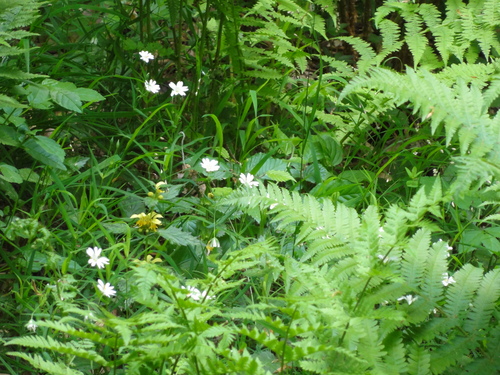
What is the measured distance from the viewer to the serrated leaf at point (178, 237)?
2154 millimetres

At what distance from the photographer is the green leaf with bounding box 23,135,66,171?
2342 millimetres

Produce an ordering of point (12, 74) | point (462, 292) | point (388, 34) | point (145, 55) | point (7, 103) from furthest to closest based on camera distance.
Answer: point (388, 34) < point (145, 55) < point (12, 74) < point (7, 103) < point (462, 292)

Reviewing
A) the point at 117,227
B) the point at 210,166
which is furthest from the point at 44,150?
the point at 210,166

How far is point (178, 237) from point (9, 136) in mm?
766

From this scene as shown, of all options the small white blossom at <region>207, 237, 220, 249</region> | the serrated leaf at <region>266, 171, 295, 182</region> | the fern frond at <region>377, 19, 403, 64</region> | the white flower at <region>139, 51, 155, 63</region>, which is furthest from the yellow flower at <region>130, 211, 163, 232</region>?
the fern frond at <region>377, 19, 403, 64</region>

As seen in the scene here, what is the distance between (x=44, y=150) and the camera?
7.78 ft

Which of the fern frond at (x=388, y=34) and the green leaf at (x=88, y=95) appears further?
the fern frond at (x=388, y=34)

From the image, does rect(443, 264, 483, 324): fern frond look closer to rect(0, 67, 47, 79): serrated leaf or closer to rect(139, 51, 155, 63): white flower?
rect(0, 67, 47, 79): serrated leaf

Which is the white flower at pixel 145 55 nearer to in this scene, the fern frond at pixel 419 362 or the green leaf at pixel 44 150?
the green leaf at pixel 44 150

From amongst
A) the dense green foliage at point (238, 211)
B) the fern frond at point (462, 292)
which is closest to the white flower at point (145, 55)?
the dense green foliage at point (238, 211)

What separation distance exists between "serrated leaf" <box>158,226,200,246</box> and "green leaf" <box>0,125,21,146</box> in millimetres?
664

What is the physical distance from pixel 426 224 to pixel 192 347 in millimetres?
605

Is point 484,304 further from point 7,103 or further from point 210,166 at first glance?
point 7,103

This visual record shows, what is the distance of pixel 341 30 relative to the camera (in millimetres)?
4078
